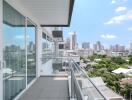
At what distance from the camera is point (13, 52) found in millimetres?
5484

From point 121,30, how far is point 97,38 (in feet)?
32.9

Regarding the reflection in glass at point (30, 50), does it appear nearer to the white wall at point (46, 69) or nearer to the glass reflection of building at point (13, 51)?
the glass reflection of building at point (13, 51)

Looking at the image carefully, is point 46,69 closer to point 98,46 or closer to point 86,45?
point 86,45

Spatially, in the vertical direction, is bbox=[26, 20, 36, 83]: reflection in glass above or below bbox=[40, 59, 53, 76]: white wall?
above

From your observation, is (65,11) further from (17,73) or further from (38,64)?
(38,64)

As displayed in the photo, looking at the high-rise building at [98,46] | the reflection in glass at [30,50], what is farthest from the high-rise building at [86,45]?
the reflection in glass at [30,50]

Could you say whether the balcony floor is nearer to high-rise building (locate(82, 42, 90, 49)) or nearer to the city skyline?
the city skyline

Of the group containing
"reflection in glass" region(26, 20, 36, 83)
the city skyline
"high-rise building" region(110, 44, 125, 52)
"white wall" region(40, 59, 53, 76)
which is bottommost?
"white wall" region(40, 59, 53, 76)

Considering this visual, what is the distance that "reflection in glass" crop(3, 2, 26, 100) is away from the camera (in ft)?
16.2

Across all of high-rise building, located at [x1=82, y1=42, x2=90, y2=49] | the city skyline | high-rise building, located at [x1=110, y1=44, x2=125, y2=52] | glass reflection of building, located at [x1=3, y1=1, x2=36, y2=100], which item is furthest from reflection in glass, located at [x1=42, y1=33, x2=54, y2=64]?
high-rise building, located at [x1=110, y1=44, x2=125, y2=52]

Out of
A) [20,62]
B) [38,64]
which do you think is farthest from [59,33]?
[20,62]

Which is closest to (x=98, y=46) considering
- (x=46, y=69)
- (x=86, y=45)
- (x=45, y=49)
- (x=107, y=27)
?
(x=107, y=27)

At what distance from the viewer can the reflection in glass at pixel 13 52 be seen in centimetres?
495

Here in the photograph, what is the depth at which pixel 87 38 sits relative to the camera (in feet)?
280
